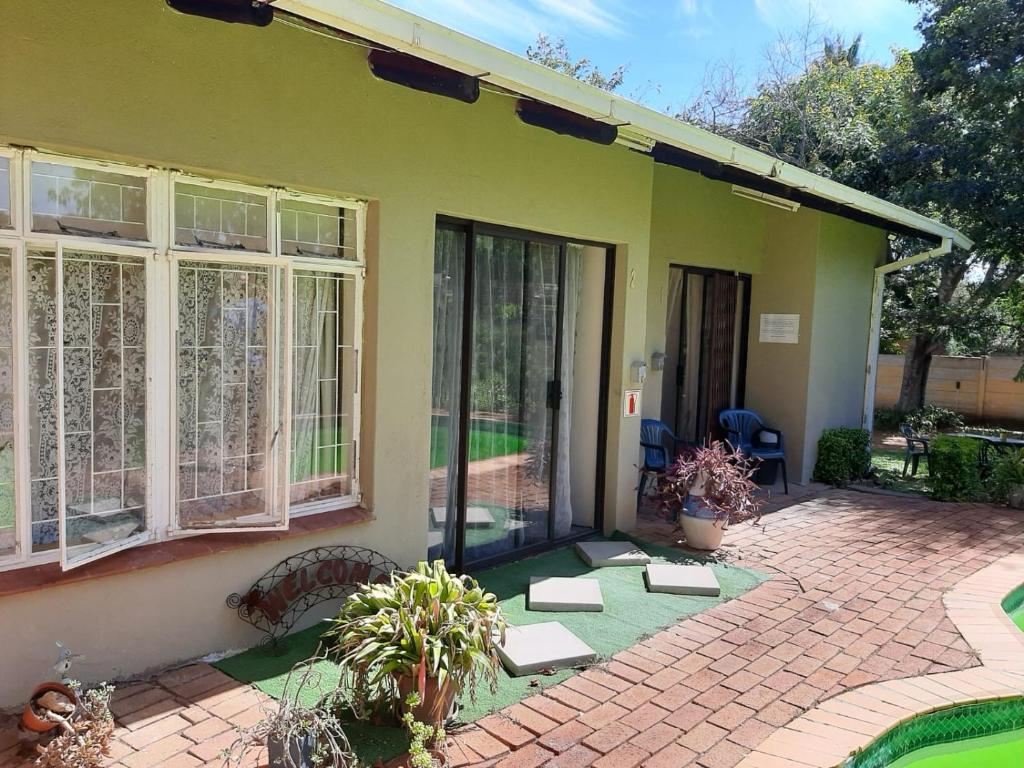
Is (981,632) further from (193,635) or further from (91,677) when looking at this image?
(91,677)

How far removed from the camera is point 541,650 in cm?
423

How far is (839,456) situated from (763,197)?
136 inches

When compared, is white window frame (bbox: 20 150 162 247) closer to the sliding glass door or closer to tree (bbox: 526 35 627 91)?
the sliding glass door

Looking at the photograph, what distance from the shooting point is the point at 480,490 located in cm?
573

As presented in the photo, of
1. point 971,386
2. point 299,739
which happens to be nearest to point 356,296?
point 299,739

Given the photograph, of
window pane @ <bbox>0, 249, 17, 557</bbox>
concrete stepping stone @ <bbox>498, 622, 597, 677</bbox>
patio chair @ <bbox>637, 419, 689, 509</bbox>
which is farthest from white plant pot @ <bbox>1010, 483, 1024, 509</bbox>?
window pane @ <bbox>0, 249, 17, 557</bbox>

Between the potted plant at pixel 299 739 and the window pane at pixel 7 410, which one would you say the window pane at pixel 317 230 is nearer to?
the window pane at pixel 7 410

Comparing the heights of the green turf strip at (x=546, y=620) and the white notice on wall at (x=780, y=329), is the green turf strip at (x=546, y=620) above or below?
below

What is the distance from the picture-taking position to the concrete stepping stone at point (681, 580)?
537cm

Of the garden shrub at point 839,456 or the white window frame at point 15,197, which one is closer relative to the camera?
the white window frame at point 15,197

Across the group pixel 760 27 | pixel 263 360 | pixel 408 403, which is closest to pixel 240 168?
pixel 263 360

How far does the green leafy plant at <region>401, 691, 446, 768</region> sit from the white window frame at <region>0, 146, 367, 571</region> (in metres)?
1.49

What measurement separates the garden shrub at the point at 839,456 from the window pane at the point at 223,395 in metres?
7.48

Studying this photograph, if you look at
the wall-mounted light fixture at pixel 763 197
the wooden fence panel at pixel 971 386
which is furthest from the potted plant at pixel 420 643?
the wooden fence panel at pixel 971 386
